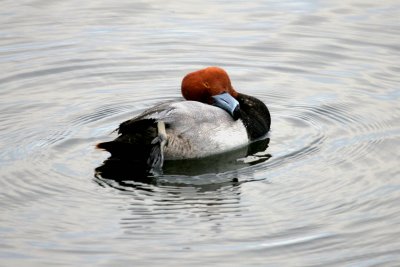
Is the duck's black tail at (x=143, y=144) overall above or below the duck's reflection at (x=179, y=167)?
above

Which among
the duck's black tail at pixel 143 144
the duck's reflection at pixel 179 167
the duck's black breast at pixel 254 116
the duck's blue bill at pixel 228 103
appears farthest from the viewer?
the duck's black breast at pixel 254 116

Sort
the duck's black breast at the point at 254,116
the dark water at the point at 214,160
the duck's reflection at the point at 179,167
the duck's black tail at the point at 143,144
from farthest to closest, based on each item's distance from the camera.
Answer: the duck's black breast at the point at 254,116
the duck's black tail at the point at 143,144
the duck's reflection at the point at 179,167
the dark water at the point at 214,160

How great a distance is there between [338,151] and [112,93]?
2.96 meters

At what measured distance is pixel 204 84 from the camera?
370 inches

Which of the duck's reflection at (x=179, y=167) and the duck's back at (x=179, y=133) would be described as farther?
the duck's back at (x=179, y=133)

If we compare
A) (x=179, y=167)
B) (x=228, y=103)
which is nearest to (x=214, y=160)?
(x=179, y=167)

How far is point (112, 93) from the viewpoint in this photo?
10.9 m

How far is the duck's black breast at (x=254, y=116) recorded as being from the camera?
9523 mm

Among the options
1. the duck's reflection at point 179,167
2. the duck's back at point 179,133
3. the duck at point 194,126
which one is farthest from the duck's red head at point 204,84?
the duck's reflection at point 179,167

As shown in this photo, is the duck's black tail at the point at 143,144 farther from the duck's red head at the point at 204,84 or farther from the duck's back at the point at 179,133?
the duck's red head at the point at 204,84

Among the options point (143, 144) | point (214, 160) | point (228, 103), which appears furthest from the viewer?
point (228, 103)

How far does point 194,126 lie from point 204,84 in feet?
2.00

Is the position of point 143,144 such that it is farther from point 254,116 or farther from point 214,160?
point 254,116

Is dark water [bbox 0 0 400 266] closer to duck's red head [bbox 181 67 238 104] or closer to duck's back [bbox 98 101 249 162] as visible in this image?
duck's back [bbox 98 101 249 162]
